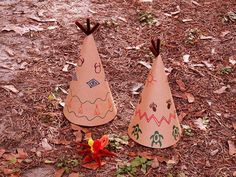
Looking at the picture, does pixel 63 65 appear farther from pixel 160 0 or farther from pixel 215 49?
pixel 160 0

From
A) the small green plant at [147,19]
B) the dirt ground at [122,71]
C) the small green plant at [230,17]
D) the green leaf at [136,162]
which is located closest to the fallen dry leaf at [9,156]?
the dirt ground at [122,71]

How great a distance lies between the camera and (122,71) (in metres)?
3.98

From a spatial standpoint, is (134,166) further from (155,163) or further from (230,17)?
(230,17)

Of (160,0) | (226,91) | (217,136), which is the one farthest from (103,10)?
(217,136)

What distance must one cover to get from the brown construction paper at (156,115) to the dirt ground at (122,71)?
0.07m

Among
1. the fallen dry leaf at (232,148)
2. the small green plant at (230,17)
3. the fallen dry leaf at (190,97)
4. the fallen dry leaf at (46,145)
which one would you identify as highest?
the small green plant at (230,17)

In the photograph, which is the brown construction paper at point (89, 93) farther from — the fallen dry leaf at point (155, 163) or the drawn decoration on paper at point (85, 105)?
the fallen dry leaf at point (155, 163)

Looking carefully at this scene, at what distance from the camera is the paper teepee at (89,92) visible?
3061 mm

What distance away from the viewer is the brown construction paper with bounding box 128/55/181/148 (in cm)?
294

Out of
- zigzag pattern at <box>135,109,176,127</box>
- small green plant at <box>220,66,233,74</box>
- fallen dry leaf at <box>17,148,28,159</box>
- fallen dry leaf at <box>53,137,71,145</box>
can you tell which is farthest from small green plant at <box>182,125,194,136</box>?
fallen dry leaf at <box>17,148,28,159</box>

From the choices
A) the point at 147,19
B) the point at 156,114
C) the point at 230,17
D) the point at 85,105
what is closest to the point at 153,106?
the point at 156,114

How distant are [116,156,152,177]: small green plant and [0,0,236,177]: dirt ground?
0.04 metres

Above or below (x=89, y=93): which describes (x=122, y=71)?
below

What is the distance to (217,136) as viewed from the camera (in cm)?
325
